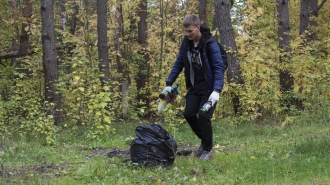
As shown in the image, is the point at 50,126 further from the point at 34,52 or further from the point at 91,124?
the point at 34,52

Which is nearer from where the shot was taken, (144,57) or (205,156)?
(205,156)

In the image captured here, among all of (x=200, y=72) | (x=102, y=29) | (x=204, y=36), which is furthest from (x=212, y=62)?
(x=102, y=29)

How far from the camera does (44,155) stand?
21.4ft

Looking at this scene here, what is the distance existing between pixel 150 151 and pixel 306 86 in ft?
23.4

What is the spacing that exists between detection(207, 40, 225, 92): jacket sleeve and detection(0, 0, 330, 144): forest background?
3.41 m

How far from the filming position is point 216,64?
544 cm

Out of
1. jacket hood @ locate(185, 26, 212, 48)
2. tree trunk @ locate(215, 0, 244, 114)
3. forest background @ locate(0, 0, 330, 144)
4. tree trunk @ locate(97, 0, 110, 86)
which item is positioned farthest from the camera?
tree trunk @ locate(97, 0, 110, 86)

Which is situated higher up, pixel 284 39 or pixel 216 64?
pixel 284 39

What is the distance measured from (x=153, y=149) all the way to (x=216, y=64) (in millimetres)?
1420

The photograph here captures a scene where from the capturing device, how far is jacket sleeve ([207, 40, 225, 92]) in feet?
17.5

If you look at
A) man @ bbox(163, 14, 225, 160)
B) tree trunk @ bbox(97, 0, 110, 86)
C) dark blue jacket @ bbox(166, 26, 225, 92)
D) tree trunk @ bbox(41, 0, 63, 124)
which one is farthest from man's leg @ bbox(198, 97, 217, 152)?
tree trunk @ bbox(97, 0, 110, 86)

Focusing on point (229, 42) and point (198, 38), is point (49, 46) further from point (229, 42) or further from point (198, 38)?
point (198, 38)

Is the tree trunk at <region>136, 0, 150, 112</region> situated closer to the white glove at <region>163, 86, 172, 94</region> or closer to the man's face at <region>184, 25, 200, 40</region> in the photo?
the white glove at <region>163, 86, 172, 94</region>

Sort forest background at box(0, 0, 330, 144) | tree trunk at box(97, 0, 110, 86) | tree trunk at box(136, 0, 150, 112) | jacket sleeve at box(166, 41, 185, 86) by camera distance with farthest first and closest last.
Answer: tree trunk at box(136, 0, 150, 112)
tree trunk at box(97, 0, 110, 86)
forest background at box(0, 0, 330, 144)
jacket sleeve at box(166, 41, 185, 86)
